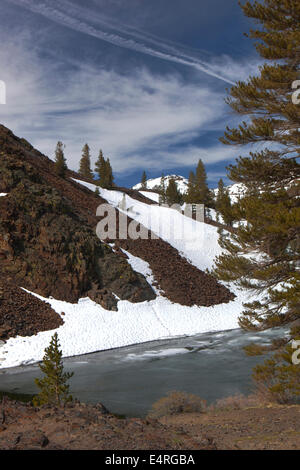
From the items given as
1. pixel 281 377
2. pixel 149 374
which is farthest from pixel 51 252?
pixel 281 377

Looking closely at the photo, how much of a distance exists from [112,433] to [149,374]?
41.1 ft

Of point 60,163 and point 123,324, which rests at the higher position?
point 60,163

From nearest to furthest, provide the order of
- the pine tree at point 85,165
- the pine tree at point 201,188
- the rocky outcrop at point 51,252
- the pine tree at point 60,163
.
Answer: the rocky outcrop at point 51,252 → the pine tree at point 60,163 → the pine tree at point 201,188 → the pine tree at point 85,165

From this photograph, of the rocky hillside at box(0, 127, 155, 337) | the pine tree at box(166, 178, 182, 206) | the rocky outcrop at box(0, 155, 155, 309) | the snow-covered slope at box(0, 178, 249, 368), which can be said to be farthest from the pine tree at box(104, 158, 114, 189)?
the rocky outcrop at box(0, 155, 155, 309)

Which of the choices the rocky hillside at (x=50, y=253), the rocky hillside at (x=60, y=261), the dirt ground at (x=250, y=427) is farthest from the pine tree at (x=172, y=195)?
the dirt ground at (x=250, y=427)

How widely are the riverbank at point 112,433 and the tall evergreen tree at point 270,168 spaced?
12.8ft

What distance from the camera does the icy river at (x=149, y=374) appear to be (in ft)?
46.4

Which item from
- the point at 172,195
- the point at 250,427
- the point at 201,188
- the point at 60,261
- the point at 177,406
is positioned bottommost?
the point at 177,406

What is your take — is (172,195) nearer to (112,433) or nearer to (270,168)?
(270,168)

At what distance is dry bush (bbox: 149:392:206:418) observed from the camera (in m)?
11.3

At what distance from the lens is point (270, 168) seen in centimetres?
1098

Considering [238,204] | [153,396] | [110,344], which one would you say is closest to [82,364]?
[110,344]

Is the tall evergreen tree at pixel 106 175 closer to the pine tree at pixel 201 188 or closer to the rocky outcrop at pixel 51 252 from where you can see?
the pine tree at pixel 201 188
